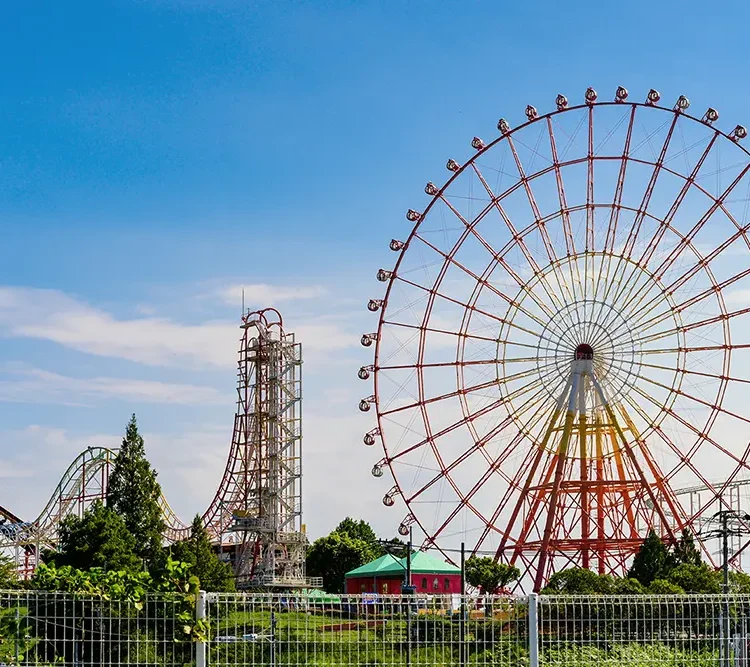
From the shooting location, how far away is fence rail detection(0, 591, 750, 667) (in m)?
16.6

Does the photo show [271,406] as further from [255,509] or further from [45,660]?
[45,660]

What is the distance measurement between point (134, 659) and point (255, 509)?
61168 millimetres

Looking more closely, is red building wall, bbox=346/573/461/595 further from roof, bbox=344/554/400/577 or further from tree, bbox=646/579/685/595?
tree, bbox=646/579/685/595

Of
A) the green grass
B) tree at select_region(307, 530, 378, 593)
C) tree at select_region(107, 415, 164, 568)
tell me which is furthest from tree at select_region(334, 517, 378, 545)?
the green grass

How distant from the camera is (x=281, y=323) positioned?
7919cm

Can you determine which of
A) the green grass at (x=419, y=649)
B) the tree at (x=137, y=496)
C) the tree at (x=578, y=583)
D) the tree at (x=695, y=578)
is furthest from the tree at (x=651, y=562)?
the green grass at (x=419, y=649)

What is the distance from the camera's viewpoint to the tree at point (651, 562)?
45.7 m

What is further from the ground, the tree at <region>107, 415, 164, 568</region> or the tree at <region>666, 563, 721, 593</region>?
the tree at <region>107, 415, 164, 568</region>

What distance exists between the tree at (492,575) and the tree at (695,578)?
812 cm

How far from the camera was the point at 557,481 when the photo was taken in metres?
48.8

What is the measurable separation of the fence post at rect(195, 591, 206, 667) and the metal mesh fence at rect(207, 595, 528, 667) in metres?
0.20

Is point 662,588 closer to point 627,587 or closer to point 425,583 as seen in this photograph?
point 627,587

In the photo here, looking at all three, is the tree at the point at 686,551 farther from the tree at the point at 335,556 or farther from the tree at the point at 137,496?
the tree at the point at 335,556

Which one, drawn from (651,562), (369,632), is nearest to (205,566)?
(651,562)
